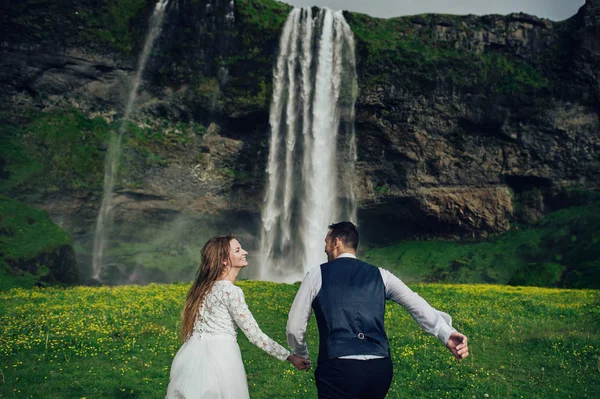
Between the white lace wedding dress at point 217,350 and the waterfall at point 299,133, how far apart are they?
40.5 meters

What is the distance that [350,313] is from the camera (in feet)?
15.0

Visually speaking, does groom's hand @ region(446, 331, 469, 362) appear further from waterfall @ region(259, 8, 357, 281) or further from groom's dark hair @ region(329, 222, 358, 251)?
waterfall @ region(259, 8, 357, 281)

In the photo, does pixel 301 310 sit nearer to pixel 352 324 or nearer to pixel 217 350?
pixel 352 324

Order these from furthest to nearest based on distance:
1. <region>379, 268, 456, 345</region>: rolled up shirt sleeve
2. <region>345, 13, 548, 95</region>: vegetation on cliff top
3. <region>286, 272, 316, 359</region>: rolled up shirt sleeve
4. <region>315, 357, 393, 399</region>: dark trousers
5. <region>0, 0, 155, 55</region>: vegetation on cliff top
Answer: <region>345, 13, 548, 95</region>: vegetation on cliff top → <region>0, 0, 155, 55</region>: vegetation on cliff top → <region>379, 268, 456, 345</region>: rolled up shirt sleeve → <region>286, 272, 316, 359</region>: rolled up shirt sleeve → <region>315, 357, 393, 399</region>: dark trousers

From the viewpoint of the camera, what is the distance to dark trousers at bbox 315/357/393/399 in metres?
4.53

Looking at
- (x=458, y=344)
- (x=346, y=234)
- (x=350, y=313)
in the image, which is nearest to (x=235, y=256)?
(x=346, y=234)

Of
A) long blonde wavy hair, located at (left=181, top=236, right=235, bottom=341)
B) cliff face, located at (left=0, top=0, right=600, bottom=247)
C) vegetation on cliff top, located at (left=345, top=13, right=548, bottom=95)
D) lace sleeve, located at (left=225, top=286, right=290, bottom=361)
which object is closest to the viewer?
lace sleeve, located at (left=225, top=286, right=290, bottom=361)

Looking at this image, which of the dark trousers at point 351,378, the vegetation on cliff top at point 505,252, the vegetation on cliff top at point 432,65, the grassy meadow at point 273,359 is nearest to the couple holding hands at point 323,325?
the dark trousers at point 351,378

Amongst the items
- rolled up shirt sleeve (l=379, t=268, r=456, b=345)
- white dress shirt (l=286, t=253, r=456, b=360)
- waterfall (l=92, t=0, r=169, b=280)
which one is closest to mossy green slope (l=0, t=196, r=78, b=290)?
waterfall (l=92, t=0, r=169, b=280)

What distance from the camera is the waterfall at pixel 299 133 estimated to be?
46.4m

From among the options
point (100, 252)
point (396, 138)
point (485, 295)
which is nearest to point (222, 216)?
point (100, 252)

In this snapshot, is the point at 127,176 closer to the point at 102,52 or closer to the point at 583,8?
the point at 102,52

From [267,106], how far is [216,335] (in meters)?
42.4

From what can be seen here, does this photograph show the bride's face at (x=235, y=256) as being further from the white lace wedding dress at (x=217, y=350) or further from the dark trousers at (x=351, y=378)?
the dark trousers at (x=351, y=378)
